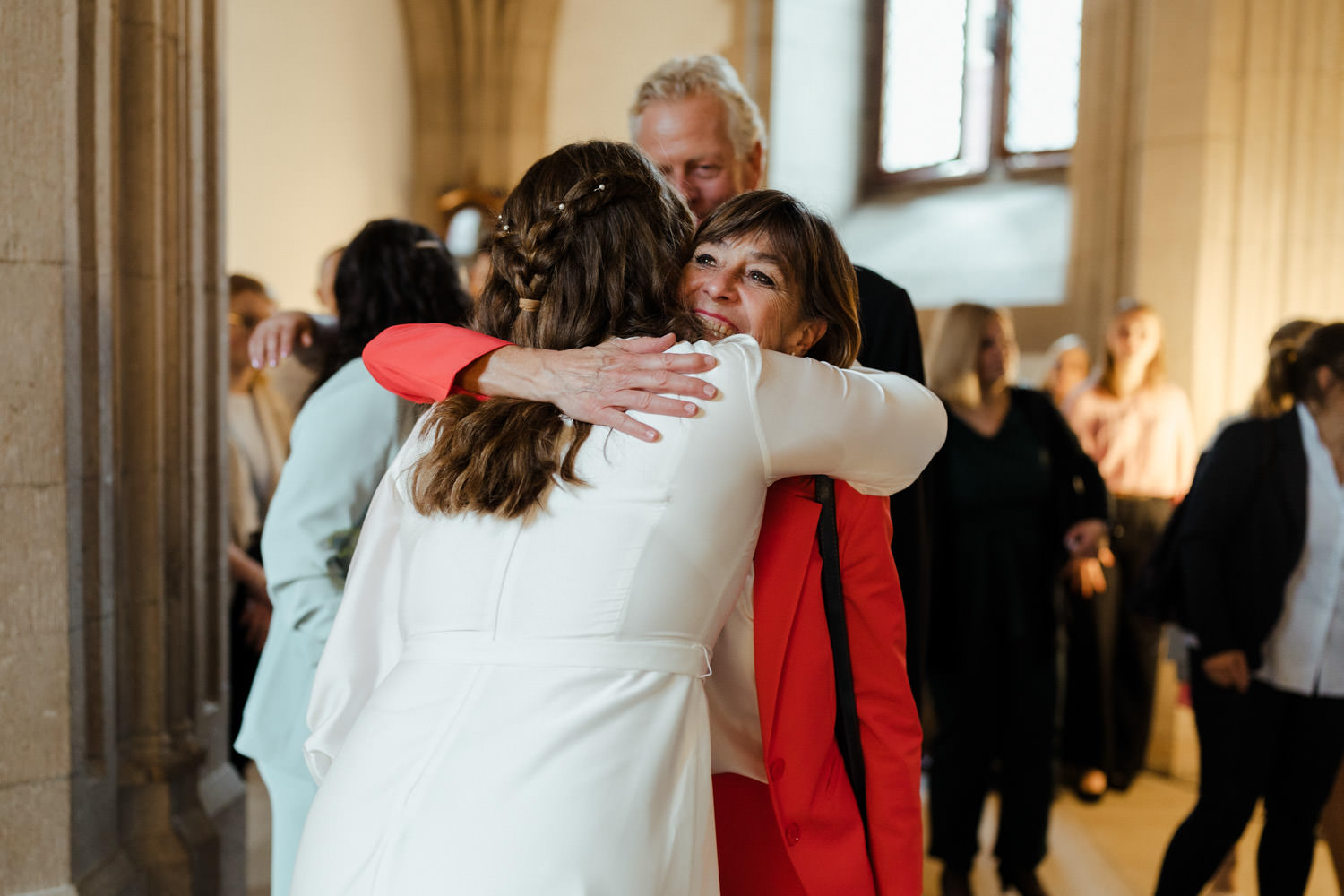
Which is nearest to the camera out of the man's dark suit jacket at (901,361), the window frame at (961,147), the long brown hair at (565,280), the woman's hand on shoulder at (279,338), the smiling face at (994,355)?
the long brown hair at (565,280)

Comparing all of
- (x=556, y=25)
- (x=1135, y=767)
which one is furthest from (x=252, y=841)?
(x=556, y=25)

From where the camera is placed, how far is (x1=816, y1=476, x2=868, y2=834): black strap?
1.47m

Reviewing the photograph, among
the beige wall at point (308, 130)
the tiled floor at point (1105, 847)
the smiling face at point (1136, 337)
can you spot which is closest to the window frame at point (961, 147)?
the smiling face at point (1136, 337)

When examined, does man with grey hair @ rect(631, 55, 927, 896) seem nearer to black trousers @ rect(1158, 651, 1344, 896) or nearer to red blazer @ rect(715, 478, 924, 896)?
red blazer @ rect(715, 478, 924, 896)

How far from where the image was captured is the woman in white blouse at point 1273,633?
3025 millimetres

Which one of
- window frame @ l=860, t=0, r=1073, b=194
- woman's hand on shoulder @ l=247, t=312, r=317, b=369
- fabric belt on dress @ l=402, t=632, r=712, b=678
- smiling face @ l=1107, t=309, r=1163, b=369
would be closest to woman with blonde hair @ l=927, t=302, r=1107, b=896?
smiling face @ l=1107, t=309, r=1163, b=369

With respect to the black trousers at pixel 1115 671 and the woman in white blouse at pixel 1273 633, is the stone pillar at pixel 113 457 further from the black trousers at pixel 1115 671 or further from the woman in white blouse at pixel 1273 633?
the black trousers at pixel 1115 671

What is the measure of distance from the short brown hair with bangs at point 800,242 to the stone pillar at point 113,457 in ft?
4.49

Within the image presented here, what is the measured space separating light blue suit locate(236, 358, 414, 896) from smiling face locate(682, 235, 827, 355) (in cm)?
85

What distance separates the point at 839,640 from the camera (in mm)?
1474

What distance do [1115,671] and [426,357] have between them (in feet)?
13.8

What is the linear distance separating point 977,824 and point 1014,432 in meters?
1.25

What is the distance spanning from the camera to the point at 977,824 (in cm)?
377

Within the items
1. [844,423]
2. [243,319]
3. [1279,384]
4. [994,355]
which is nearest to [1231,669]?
[1279,384]
